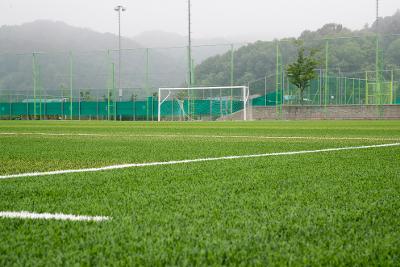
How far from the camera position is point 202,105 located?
106 feet

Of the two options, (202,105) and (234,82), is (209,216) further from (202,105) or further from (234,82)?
(234,82)

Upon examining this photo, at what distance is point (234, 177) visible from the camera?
3406 millimetres

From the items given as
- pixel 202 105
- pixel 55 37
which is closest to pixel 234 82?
pixel 202 105

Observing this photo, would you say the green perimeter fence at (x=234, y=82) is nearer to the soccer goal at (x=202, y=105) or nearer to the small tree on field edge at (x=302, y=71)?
the soccer goal at (x=202, y=105)

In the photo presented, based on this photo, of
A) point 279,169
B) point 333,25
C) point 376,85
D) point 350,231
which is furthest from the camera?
point 333,25

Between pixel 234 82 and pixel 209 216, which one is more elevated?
pixel 234 82

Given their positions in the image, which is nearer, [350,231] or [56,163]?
[350,231]

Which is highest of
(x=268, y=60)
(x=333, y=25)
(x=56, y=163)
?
(x=333, y=25)

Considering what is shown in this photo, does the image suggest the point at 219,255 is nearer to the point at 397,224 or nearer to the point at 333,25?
the point at 397,224

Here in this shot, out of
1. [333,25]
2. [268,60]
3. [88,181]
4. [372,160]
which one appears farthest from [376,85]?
[333,25]

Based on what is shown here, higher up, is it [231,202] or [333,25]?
[333,25]

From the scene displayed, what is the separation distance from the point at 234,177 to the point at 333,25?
234 feet

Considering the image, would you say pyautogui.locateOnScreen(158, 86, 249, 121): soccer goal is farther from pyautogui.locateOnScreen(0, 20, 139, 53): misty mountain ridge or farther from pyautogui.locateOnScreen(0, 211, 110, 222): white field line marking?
pyautogui.locateOnScreen(0, 20, 139, 53): misty mountain ridge

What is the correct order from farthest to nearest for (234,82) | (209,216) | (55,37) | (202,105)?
(55,37) < (234,82) < (202,105) < (209,216)
